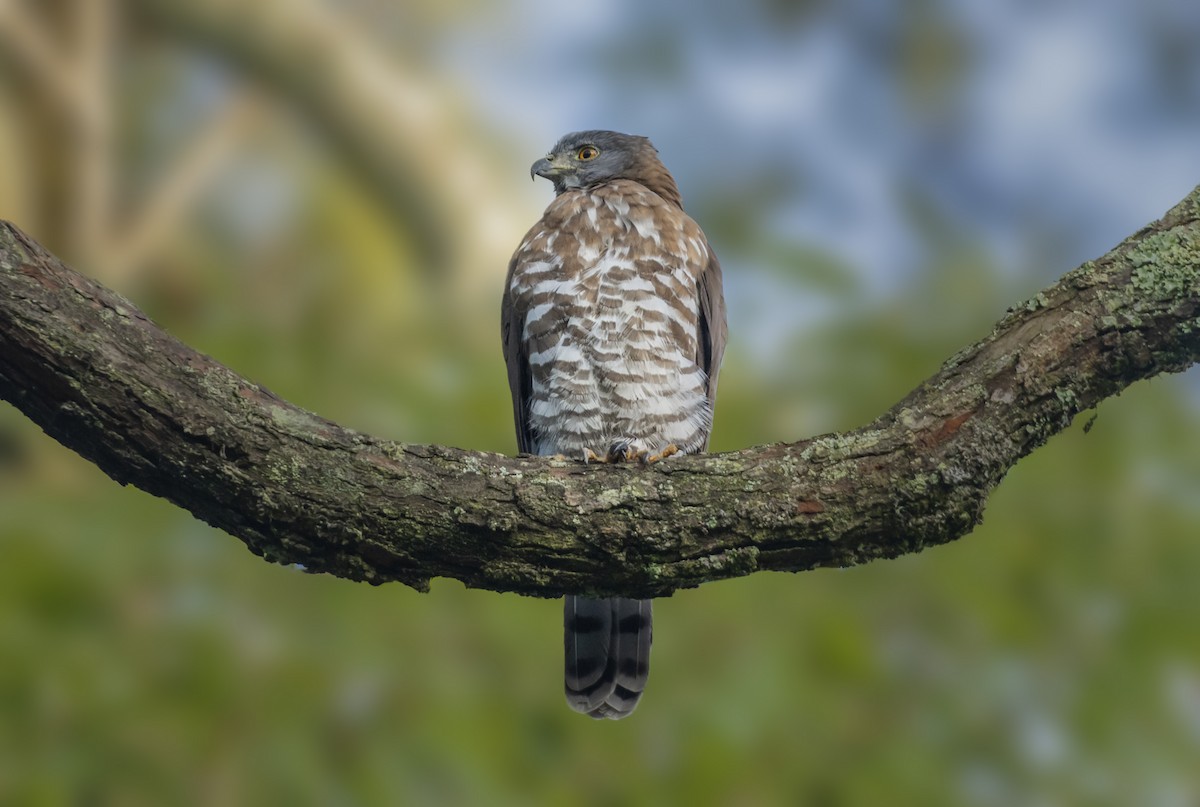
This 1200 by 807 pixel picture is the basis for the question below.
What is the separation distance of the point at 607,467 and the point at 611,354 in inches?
44.3

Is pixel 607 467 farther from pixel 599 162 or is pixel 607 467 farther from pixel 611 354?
pixel 599 162

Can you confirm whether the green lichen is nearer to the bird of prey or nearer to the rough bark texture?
the rough bark texture

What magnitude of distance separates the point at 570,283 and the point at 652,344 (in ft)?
1.15

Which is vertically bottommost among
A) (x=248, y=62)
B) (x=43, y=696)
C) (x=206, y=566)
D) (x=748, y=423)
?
(x=43, y=696)

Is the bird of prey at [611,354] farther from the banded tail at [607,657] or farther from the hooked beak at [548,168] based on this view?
the hooked beak at [548,168]

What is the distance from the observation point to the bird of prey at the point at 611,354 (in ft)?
13.5

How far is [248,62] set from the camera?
25.5 feet

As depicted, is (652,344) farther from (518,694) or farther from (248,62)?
(248,62)

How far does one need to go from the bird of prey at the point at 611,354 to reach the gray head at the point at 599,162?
399 millimetres

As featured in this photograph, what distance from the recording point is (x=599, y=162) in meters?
5.00

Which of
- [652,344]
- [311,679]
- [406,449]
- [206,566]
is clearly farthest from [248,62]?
[406,449]

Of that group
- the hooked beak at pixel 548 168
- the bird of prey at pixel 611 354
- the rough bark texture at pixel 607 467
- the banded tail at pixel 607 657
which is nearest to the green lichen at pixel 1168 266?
the rough bark texture at pixel 607 467

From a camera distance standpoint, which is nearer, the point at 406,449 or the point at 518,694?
the point at 406,449

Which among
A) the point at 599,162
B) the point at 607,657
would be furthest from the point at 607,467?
the point at 599,162
